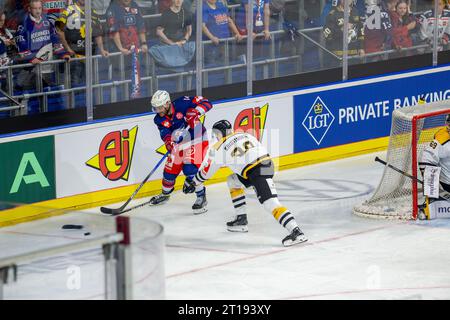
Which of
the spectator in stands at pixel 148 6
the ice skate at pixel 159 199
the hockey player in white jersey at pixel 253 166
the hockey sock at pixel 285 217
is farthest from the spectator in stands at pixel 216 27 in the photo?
the hockey sock at pixel 285 217

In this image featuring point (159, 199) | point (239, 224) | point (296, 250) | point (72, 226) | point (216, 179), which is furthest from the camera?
point (216, 179)

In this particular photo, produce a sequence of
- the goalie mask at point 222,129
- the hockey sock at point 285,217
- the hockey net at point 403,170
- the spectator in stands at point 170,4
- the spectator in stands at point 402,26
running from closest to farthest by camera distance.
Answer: the hockey sock at point 285,217
the goalie mask at point 222,129
the hockey net at point 403,170
the spectator in stands at point 170,4
the spectator in stands at point 402,26

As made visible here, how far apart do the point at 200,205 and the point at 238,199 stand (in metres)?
0.96

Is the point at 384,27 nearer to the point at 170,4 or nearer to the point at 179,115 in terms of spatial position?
the point at 170,4

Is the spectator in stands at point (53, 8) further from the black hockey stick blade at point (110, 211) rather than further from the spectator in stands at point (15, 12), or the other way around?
the black hockey stick blade at point (110, 211)

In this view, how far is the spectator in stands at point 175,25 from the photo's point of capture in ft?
41.0

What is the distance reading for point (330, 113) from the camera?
13.9m

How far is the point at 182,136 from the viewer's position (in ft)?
38.4

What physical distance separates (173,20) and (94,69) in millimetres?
1115

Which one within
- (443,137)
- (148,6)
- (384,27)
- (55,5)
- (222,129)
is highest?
(55,5)

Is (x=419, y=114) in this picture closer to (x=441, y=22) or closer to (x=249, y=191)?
(x=249, y=191)

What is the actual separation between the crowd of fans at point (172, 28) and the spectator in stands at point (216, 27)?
11mm

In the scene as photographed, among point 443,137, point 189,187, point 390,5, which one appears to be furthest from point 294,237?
point 390,5

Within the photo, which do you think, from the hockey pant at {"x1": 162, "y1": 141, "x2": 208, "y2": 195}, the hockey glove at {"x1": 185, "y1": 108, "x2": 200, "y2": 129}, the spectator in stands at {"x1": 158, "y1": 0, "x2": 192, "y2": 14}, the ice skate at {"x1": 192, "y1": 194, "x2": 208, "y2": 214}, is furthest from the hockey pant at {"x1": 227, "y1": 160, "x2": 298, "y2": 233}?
the spectator in stands at {"x1": 158, "y1": 0, "x2": 192, "y2": 14}
